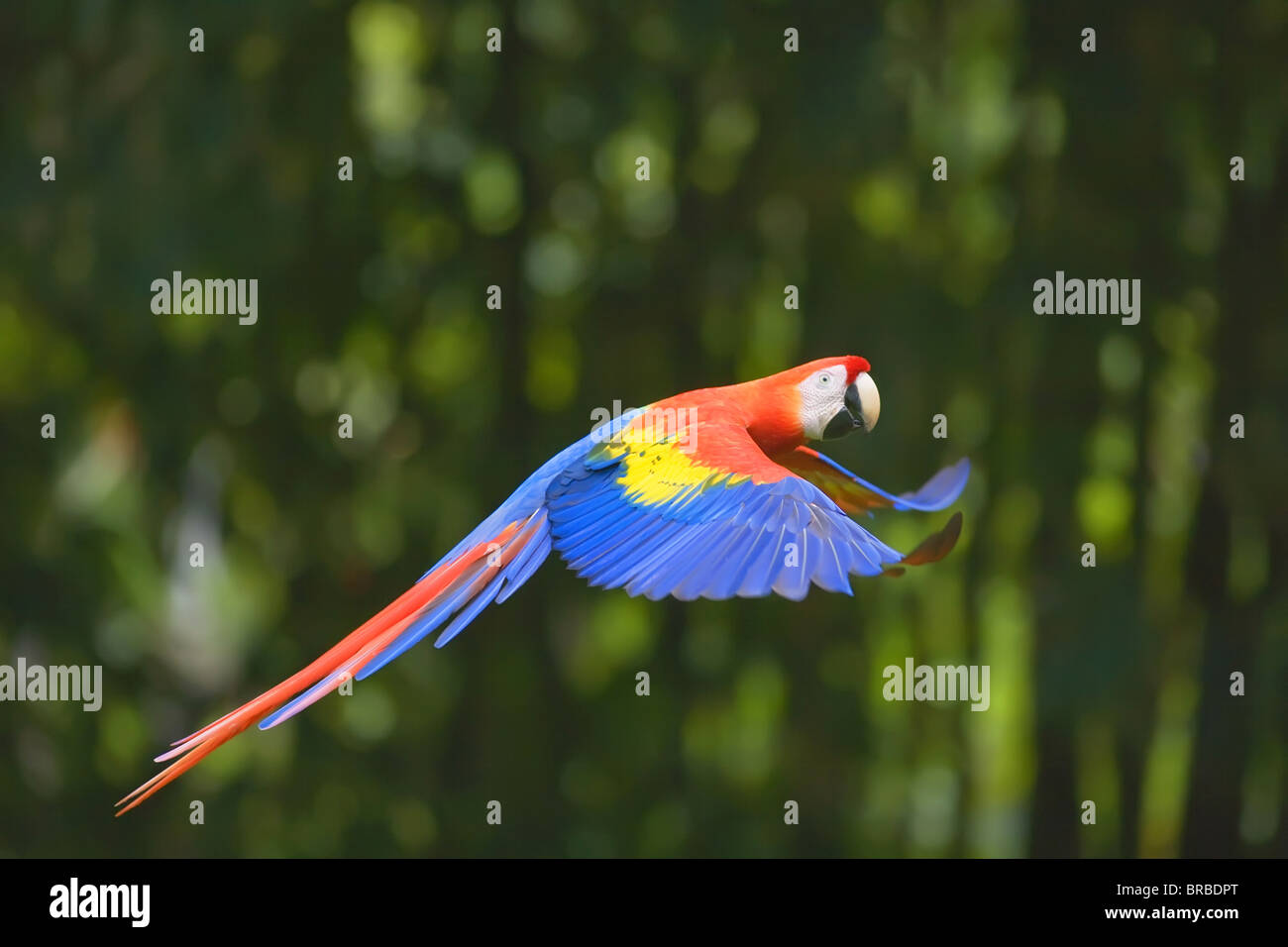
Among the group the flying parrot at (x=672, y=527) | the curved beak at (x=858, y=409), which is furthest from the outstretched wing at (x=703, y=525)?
the curved beak at (x=858, y=409)

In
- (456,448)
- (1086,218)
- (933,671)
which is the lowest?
(933,671)

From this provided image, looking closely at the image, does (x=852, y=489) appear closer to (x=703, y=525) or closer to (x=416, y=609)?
(x=703, y=525)

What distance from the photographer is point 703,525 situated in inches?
31.2

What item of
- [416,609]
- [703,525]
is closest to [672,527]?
[703,525]

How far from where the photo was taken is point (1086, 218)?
4.09 feet

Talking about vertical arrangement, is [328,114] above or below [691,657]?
above

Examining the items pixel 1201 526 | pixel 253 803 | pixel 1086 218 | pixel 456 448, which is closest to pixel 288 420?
pixel 456 448

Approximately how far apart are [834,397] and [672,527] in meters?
0.23

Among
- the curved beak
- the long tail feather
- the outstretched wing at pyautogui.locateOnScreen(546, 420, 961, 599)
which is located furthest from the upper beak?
the long tail feather

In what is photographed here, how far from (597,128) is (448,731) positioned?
2.33 feet

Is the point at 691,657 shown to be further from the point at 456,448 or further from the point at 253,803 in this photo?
the point at 253,803

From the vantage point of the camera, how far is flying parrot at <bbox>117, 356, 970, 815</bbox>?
2.37ft

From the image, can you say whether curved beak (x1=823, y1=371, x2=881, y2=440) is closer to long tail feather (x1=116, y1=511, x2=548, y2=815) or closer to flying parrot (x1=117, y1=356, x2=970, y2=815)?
flying parrot (x1=117, y1=356, x2=970, y2=815)

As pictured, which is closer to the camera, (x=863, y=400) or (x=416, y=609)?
(x=416, y=609)
